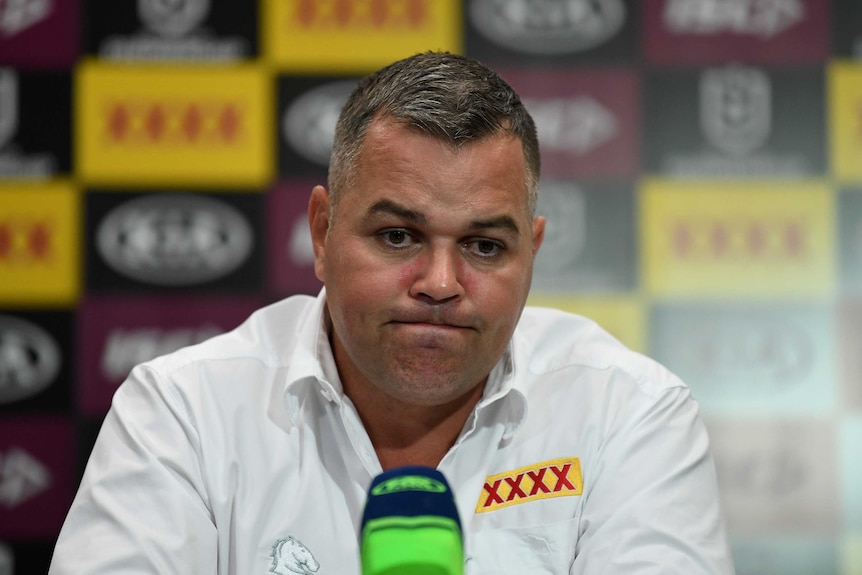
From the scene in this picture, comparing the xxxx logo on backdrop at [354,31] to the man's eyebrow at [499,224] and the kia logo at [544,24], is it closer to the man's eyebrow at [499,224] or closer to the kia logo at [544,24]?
the kia logo at [544,24]

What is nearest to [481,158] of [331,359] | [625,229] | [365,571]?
[331,359]

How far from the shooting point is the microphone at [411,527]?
0.94 metres

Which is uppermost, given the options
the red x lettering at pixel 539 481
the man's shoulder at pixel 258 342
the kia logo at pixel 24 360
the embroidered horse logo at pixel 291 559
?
the man's shoulder at pixel 258 342

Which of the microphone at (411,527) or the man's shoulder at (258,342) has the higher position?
the microphone at (411,527)

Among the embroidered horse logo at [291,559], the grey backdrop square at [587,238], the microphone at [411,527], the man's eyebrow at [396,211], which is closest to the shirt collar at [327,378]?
the embroidered horse logo at [291,559]

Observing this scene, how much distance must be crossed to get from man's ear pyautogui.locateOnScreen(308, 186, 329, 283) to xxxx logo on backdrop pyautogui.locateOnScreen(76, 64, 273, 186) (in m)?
1.54

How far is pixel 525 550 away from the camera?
1.75 metres

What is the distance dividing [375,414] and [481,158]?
0.54 metres

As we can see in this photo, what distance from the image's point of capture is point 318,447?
6.04ft

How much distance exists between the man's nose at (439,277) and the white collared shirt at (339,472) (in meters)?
0.32

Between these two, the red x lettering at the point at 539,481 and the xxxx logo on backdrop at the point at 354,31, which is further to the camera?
the xxxx logo on backdrop at the point at 354,31

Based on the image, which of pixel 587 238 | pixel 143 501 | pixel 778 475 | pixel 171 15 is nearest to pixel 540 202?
pixel 587 238

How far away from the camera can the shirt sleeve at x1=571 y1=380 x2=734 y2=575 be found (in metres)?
1.60

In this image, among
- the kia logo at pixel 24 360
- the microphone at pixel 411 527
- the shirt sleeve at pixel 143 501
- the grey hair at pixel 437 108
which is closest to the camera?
the microphone at pixel 411 527
